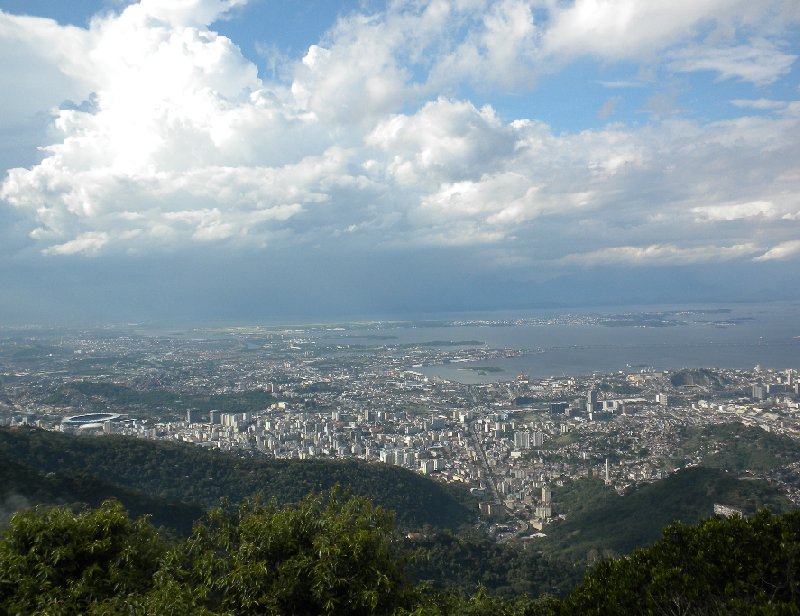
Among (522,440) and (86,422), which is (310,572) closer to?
(522,440)

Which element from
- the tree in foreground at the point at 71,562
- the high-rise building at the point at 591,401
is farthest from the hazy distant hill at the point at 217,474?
the high-rise building at the point at 591,401

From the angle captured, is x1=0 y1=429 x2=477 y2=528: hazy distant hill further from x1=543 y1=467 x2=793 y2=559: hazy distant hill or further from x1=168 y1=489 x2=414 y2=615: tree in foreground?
x1=168 y1=489 x2=414 y2=615: tree in foreground

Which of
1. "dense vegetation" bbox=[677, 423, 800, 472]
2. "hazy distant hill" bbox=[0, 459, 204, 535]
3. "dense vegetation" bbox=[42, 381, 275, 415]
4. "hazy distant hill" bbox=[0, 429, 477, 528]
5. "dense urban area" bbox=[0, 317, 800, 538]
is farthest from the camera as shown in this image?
"dense vegetation" bbox=[42, 381, 275, 415]

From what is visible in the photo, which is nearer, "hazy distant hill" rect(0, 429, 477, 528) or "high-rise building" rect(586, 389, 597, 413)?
"hazy distant hill" rect(0, 429, 477, 528)

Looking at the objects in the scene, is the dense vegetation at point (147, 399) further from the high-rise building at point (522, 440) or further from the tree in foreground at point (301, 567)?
the tree in foreground at point (301, 567)

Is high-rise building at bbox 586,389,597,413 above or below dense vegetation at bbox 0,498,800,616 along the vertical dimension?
below

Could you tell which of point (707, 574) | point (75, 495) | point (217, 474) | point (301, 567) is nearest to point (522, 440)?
point (217, 474)

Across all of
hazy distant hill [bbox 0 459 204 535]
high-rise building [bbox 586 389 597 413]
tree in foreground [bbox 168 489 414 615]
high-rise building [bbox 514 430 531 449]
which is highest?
tree in foreground [bbox 168 489 414 615]

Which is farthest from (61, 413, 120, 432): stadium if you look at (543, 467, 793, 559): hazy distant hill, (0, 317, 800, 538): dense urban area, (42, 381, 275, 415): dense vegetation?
(543, 467, 793, 559): hazy distant hill
